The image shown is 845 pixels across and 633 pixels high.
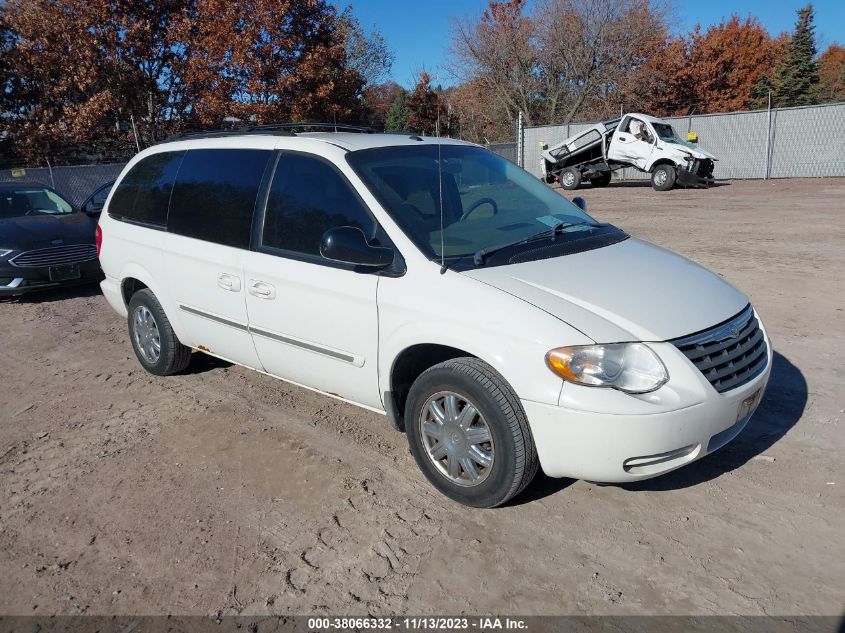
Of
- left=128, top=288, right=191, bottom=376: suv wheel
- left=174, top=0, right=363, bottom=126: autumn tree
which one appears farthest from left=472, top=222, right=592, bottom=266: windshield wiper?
left=174, top=0, right=363, bottom=126: autumn tree

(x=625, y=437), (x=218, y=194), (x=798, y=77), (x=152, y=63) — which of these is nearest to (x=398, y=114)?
(x=152, y=63)

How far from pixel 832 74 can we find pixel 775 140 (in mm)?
44667

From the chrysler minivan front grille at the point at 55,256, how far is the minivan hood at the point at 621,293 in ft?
23.5

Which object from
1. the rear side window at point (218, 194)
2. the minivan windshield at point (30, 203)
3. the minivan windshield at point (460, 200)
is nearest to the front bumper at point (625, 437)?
the minivan windshield at point (460, 200)

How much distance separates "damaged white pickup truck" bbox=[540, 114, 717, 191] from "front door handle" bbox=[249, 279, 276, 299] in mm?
18696

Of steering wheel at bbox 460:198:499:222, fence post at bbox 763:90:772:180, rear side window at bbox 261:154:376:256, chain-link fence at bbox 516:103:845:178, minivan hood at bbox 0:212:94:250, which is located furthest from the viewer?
fence post at bbox 763:90:772:180

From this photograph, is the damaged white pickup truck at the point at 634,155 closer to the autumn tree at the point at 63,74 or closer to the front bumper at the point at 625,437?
the autumn tree at the point at 63,74

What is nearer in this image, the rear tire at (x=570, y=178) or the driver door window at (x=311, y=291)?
the driver door window at (x=311, y=291)

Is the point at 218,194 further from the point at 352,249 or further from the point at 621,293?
the point at 621,293

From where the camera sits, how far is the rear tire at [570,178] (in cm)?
2292

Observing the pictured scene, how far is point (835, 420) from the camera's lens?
4.11 m

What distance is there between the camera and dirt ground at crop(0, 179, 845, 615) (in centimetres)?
275

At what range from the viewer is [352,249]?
3.34 meters

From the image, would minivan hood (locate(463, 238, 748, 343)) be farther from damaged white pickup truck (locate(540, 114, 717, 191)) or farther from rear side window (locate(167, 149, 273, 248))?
damaged white pickup truck (locate(540, 114, 717, 191))
